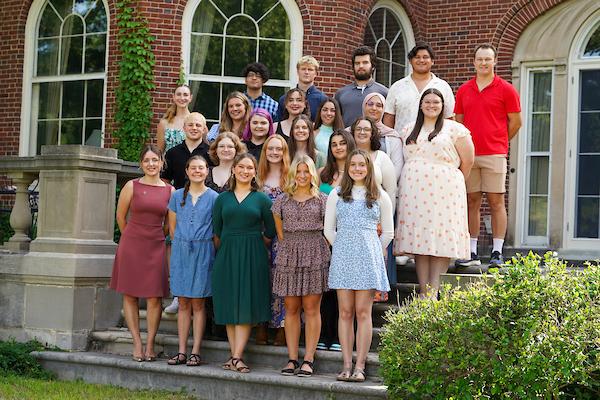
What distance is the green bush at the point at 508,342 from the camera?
5.73 m

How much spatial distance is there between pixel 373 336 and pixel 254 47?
5.21 meters

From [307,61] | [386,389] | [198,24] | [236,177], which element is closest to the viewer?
[386,389]

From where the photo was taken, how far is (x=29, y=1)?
41.7ft

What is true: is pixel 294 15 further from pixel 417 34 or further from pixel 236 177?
pixel 236 177

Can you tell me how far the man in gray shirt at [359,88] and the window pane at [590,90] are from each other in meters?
4.29

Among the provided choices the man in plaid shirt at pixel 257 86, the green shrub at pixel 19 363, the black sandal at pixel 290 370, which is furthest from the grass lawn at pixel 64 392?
the man in plaid shirt at pixel 257 86

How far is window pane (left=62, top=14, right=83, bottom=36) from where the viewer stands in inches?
489

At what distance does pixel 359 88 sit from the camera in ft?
28.8

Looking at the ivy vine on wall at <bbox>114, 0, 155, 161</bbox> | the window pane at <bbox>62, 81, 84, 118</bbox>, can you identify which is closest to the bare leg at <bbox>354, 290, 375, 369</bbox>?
the ivy vine on wall at <bbox>114, 0, 155, 161</bbox>

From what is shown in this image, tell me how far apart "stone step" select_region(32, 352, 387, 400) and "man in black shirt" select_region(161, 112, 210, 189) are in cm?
157

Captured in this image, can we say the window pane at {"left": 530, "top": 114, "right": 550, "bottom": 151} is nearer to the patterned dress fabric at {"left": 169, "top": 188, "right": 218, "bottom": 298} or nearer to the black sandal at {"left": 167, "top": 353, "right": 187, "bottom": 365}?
the patterned dress fabric at {"left": 169, "top": 188, "right": 218, "bottom": 298}

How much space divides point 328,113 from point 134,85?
4.20 meters

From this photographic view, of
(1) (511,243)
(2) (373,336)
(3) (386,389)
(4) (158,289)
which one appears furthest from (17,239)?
(1) (511,243)

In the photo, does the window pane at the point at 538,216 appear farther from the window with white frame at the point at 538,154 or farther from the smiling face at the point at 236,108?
the smiling face at the point at 236,108
